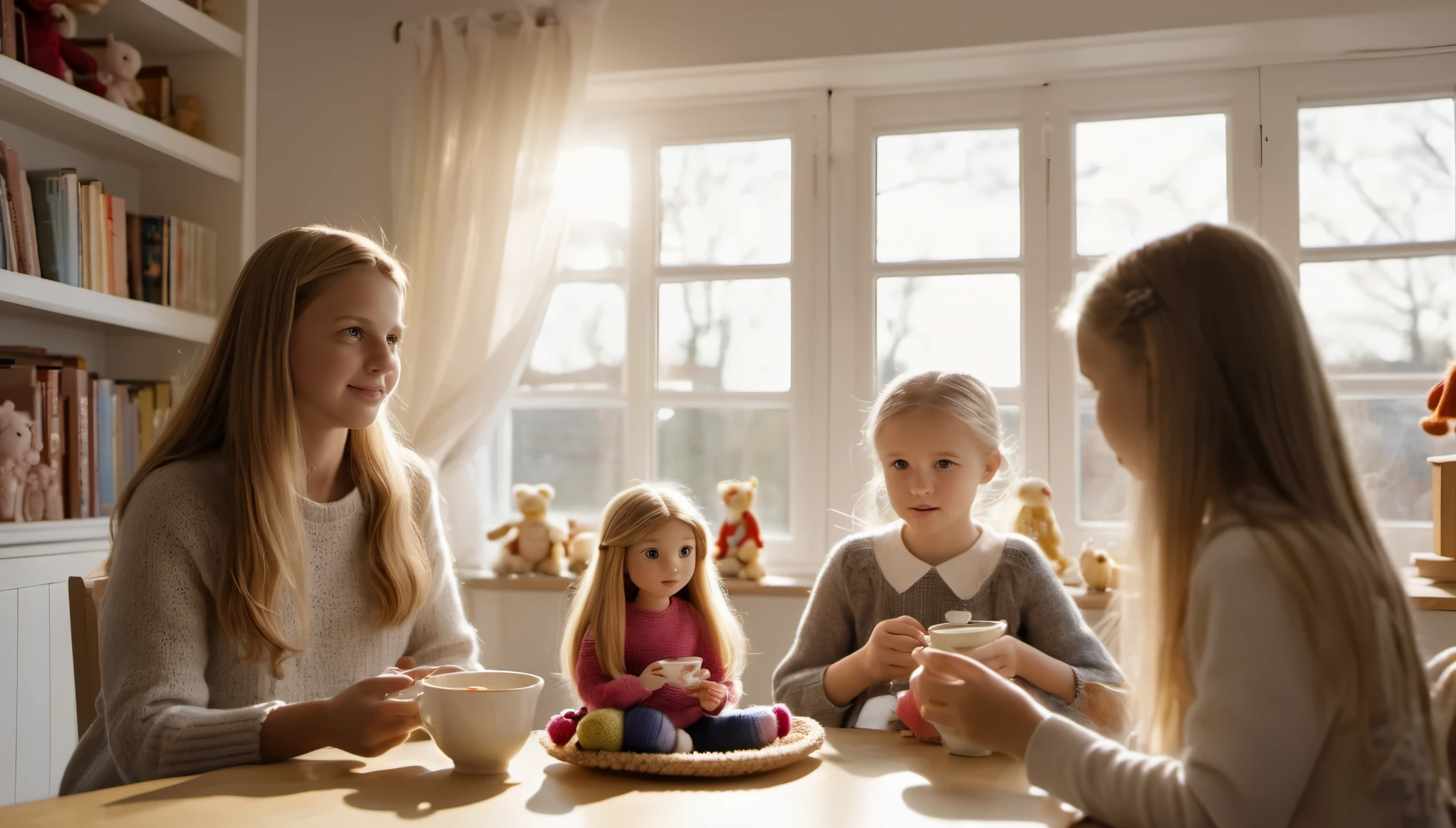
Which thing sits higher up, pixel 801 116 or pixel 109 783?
pixel 801 116

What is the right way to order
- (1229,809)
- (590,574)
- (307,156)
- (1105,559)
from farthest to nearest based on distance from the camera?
1. (307,156)
2. (1105,559)
3. (590,574)
4. (1229,809)

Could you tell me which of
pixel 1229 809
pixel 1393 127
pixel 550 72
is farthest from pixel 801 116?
pixel 1229 809

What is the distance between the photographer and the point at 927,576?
1551 millimetres

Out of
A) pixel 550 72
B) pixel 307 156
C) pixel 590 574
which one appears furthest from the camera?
pixel 307 156

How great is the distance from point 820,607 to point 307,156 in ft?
6.79

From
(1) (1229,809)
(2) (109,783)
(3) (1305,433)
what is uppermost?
(3) (1305,433)

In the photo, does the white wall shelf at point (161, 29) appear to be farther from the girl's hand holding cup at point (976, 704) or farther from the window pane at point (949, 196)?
the girl's hand holding cup at point (976, 704)

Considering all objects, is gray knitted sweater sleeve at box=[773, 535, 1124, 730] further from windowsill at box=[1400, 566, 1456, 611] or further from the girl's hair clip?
windowsill at box=[1400, 566, 1456, 611]

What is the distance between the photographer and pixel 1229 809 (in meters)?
0.78

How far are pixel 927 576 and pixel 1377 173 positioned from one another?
5.79ft

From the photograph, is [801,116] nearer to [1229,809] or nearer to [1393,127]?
[1393,127]

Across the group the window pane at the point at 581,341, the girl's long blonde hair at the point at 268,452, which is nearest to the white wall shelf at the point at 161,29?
the window pane at the point at 581,341

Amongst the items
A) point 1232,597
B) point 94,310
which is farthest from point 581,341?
point 1232,597

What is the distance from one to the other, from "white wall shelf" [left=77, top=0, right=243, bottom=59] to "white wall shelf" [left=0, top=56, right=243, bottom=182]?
0.19 ft
